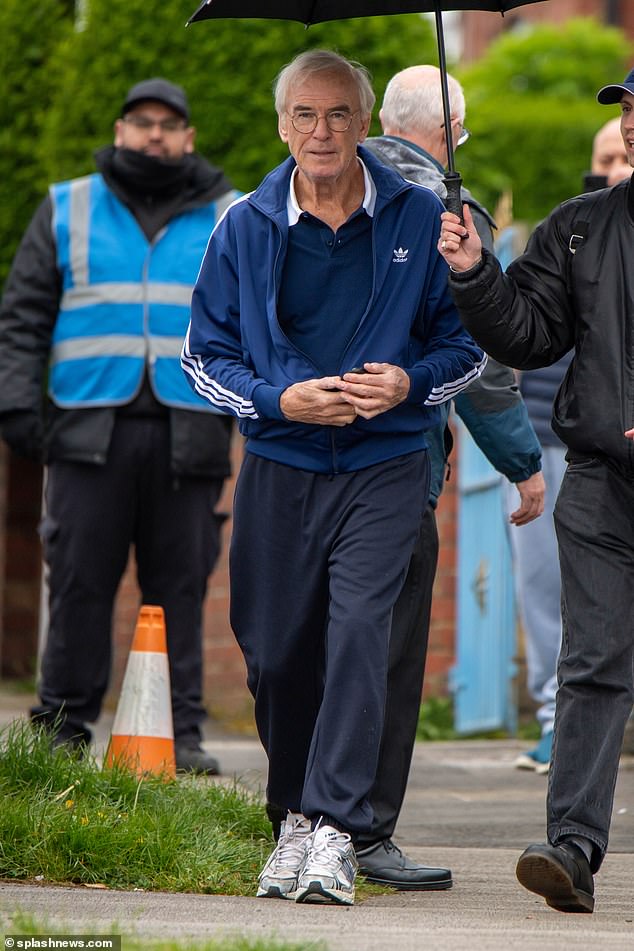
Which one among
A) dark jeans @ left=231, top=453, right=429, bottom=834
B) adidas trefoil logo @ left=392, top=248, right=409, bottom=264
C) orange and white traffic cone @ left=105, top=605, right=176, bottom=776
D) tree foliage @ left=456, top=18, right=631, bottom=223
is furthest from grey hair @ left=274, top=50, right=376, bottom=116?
tree foliage @ left=456, top=18, right=631, bottom=223

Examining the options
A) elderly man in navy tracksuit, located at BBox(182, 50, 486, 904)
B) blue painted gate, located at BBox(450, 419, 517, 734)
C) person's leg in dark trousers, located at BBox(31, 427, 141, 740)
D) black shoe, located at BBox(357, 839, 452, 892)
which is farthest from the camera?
blue painted gate, located at BBox(450, 419, 517, 734)

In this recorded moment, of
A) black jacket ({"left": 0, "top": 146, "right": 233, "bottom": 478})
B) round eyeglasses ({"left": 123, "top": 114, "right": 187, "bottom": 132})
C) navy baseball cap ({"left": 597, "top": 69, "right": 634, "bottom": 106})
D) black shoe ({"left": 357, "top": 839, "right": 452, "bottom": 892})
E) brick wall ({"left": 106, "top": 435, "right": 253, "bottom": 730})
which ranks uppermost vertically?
round eyeglasses ({"left": 123, "top": 114, "right": 187, "bottom": 132})

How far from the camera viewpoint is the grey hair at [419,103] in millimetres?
5629

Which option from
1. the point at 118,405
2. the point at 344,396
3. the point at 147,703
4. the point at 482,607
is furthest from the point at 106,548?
the point at 482,607

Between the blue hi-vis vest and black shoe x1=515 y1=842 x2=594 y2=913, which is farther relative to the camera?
the blue hi-vis vest

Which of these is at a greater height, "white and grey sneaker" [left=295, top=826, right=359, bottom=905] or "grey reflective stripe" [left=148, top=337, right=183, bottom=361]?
"grey reflective stripe" [left=148, top=337, right=183, bottom=361]

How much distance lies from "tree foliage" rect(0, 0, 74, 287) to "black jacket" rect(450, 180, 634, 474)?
6835 mm

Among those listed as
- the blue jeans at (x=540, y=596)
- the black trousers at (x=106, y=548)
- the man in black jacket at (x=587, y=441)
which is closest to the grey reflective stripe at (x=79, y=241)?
the black trousers at (x=106, y=548)

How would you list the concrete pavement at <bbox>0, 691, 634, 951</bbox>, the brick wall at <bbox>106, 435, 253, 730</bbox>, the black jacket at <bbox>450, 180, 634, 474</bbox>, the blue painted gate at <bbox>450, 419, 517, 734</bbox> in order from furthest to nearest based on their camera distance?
the brick wall at <bbox>106, 435, 253, 730</bbox> < the blue painted gate at <bbox>450, 419, 517, 734</bbox> < the black jacket at <bbox>450, 180, 634, 474</bbox> < the concrete pavement at <bbox>0, 691, 634, 951</bbox>

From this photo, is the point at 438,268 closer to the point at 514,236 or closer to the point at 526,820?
the point at 526,820

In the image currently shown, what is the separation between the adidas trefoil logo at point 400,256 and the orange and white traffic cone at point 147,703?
2230 millimetres

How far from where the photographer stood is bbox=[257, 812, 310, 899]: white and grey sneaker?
4.60 m

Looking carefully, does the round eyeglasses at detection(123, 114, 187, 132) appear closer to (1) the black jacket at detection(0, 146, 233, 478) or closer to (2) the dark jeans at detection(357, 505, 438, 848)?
(1) the black jacket at detection(0, 146, 233, 478)

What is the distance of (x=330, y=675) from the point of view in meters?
4.71
